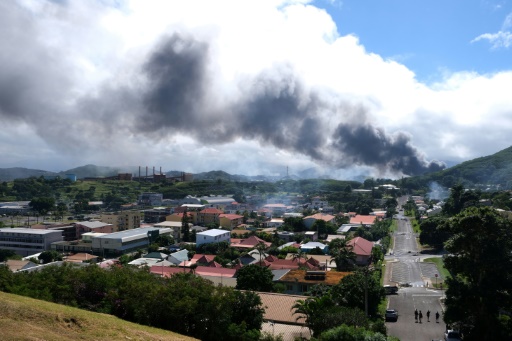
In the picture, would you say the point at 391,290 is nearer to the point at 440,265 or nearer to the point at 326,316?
the point at 440,265

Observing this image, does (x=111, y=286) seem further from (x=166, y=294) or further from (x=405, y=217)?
(x=405, y=217)

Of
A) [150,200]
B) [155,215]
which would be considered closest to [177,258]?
[155,215]

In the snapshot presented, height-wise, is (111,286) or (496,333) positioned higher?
(111,286)

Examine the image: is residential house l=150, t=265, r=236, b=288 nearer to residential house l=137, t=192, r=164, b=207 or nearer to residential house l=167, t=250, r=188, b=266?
residential house l=167, t=250, r=188, b=266

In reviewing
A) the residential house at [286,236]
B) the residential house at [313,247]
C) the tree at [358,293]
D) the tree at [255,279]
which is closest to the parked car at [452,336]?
the tree at [358,293]

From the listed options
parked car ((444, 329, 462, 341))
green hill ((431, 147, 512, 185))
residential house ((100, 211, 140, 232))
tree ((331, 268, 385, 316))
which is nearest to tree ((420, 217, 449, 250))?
tree ((331, 268, 385, 316))

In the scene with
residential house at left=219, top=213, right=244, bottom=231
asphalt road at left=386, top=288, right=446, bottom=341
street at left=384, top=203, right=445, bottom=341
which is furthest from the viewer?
residential house at left=219, top=213, right=244, bottom=231

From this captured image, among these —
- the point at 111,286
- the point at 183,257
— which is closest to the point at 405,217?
the point at 183,257
